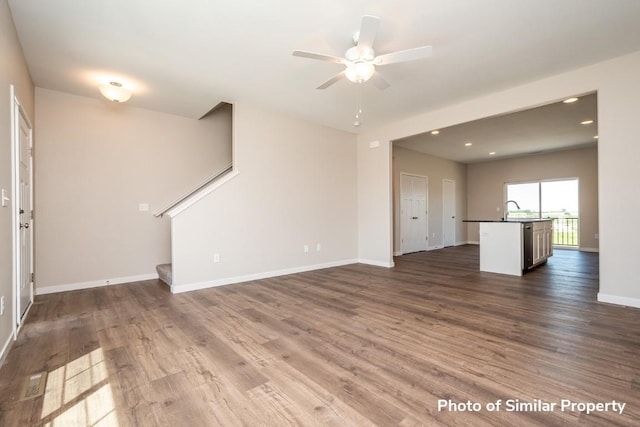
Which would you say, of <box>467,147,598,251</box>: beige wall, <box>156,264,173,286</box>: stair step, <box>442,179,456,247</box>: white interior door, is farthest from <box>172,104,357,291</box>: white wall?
<box>467,147,598,251</box>: beige wall

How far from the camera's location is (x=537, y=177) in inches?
327

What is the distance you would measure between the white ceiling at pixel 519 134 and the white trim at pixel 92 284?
17.5ft

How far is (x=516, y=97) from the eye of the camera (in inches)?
152

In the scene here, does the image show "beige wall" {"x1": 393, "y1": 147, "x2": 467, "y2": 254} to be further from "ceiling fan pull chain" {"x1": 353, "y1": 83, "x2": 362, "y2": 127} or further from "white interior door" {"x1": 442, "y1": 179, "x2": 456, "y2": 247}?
"ceiling fan pull chain" {"x1": 353, "y1": 83, "x2": 362, "y2": 127}

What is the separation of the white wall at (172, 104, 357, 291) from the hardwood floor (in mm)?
704

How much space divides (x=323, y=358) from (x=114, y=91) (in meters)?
3.95

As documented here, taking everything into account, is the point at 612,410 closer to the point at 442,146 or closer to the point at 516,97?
the point at 516,97

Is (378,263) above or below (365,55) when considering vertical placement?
below

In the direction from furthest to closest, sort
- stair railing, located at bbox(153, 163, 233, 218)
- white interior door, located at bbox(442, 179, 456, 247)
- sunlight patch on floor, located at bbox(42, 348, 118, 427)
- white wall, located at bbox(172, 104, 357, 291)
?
1. white interior door, located at bbox(442, 179, 456, 247)
2. stair railing, located at bbox(153, 163, 233, 218)
3. white wall, located at bbox(172, 104, 357, 291)
4. sunlight patch on floor, located at bbox(42, 348, 118, 427)

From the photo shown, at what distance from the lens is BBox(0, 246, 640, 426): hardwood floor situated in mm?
1489

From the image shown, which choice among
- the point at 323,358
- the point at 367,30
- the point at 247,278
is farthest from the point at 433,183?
the point at 323,358

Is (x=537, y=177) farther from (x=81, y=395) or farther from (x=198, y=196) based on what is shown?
(x=81, y=395)

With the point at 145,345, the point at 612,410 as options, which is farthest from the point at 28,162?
the point at 612,410

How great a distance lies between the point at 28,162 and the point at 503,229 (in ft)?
22.3
